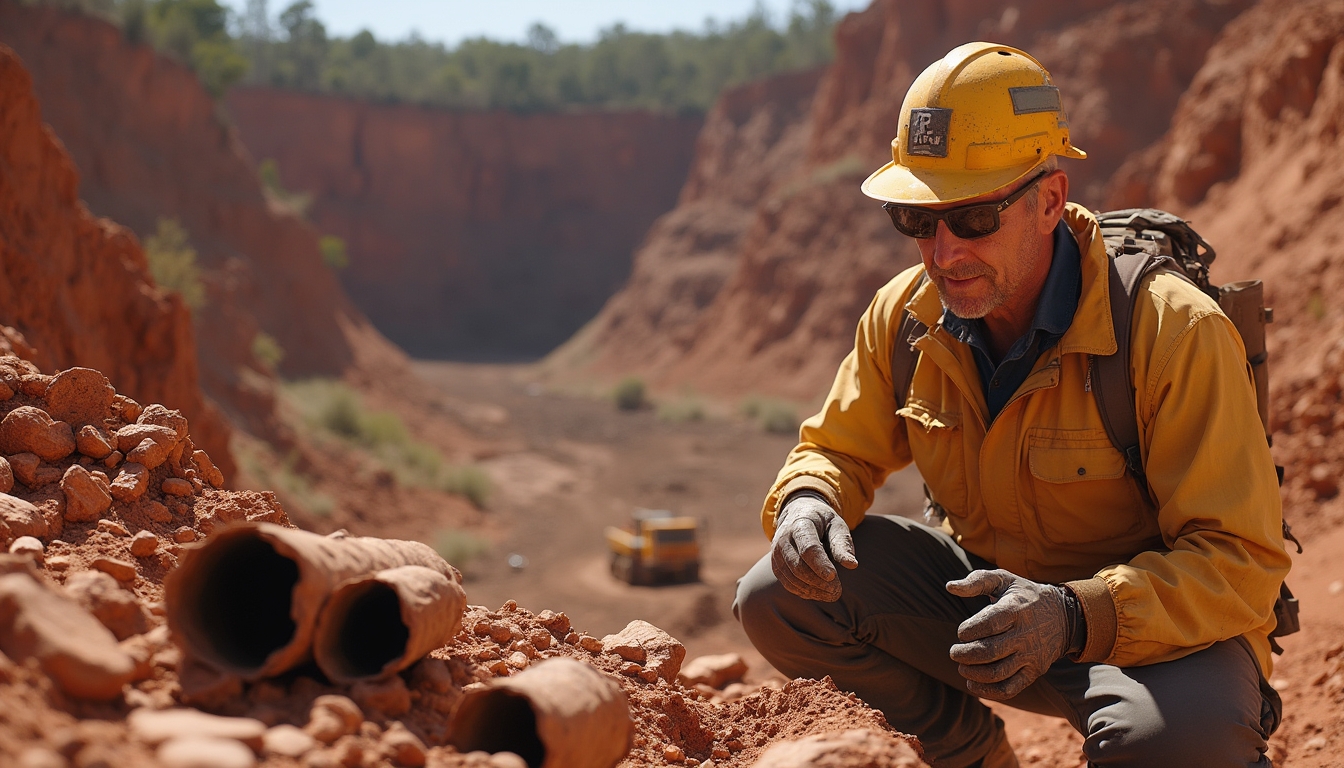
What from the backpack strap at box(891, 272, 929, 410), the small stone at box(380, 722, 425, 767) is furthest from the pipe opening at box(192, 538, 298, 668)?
the backpack strap at box(891, 272, 929, 410)

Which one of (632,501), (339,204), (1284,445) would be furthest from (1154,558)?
(339,204)

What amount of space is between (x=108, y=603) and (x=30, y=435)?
1.03m

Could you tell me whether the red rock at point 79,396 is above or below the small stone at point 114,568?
above

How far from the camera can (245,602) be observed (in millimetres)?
2160

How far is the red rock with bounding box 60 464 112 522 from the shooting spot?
259 cm

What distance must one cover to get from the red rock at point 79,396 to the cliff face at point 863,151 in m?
20.6

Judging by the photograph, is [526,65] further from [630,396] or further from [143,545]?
[143,545]

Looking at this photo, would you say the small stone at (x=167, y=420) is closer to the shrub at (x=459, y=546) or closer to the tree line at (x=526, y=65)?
the shrub at (x=459, y=546)

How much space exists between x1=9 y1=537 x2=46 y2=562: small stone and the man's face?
2.32 meters

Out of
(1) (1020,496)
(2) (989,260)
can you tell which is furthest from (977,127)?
(1) (1020,496)

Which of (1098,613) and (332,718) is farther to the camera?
(1098,613)

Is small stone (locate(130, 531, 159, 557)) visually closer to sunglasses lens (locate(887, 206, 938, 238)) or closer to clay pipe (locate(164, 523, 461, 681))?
clay pipe (locate(164, 523, 461, 681))

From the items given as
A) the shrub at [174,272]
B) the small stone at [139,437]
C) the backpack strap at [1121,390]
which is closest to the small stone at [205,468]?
the small stone at [139,437]

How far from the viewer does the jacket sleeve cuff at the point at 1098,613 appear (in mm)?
2566
